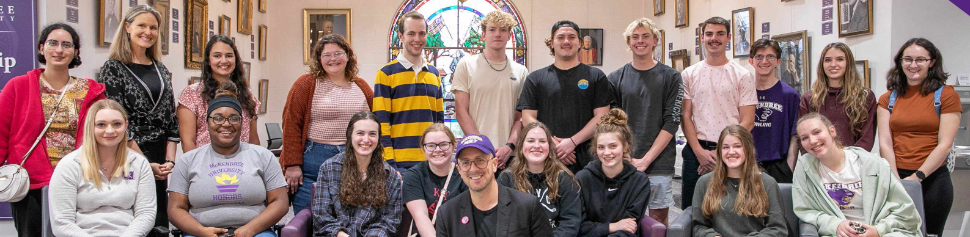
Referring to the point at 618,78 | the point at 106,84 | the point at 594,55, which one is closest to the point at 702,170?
the point at 618,78

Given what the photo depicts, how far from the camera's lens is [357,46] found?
31.7 ft

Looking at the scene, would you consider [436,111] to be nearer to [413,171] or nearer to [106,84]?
[413,171]

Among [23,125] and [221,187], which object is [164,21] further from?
[221,187]

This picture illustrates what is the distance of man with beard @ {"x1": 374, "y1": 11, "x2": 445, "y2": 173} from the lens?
3.68 m

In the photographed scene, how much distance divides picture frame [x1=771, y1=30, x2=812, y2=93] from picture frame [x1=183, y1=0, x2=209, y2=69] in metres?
5.37

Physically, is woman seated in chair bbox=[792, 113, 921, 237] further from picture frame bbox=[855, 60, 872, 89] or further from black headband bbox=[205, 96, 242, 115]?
black headband bbox=[205, 96, 242, 115]

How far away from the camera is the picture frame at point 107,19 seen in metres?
4.97

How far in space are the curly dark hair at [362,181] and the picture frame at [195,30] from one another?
12.2 feet

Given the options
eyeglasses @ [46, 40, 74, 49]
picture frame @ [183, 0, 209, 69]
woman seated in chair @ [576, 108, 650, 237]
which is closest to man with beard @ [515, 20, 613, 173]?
woman seated in chair @ [576, 108, 650, 237]

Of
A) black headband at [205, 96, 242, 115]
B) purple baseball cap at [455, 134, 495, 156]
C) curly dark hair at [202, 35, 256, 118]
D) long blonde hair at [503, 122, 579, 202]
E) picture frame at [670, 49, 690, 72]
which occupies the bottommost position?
long blonde hair at [503, 122, 579, 202]

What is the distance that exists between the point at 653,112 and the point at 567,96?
48 centimetres

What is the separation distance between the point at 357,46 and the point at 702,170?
6.66 meters

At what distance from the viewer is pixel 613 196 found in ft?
10.8

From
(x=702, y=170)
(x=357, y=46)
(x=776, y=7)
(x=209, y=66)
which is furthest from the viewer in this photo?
(x=357, y=46)
